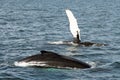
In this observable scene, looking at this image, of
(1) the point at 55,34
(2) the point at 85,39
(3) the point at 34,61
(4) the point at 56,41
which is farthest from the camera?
(1) the point at 55,34

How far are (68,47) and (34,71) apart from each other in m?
10.4

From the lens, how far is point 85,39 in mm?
40781

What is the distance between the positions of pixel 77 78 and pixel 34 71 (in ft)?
7.67

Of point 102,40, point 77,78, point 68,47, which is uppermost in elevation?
point 102,40

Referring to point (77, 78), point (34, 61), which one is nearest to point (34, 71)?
point (34, 61)

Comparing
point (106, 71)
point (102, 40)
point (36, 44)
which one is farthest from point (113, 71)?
point (102, 40)

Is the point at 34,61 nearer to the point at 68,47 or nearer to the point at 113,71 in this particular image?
the point at 113,71

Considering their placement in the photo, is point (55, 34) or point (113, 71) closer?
point (113, 71)

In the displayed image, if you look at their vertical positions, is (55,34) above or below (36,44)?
above

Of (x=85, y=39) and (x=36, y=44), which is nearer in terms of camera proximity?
(x=36, y=44)

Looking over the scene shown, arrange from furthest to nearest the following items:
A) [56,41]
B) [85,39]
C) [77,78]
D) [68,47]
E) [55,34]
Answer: [55,34] < [85,39] < [56,41] < [68,47] < [77,78]

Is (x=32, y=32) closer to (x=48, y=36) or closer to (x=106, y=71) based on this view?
(x=48, y=36)

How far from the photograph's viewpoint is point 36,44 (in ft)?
119

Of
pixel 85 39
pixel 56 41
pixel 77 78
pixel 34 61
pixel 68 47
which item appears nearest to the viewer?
pixel 77 78
